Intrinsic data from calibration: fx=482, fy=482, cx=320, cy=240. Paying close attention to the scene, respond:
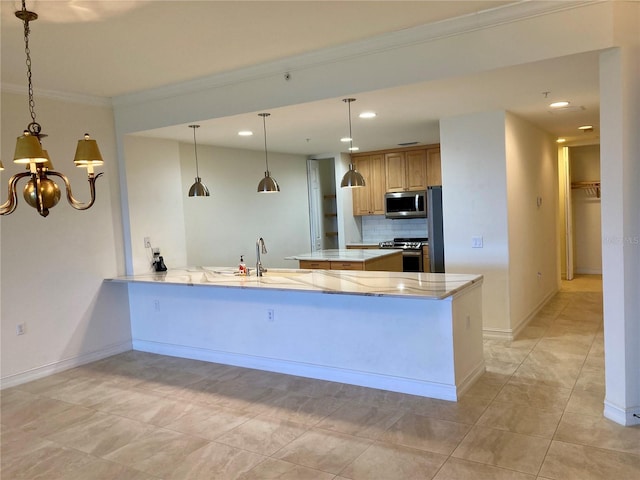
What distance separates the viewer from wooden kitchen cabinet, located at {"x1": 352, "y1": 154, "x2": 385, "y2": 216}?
25.5 ft

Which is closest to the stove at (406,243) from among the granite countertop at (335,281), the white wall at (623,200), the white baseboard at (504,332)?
the white baseboard at (504,332)

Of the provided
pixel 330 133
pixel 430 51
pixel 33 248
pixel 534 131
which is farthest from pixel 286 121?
pixel 534 131

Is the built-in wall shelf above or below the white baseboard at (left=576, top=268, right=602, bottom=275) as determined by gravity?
above

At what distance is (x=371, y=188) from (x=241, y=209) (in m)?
2.28

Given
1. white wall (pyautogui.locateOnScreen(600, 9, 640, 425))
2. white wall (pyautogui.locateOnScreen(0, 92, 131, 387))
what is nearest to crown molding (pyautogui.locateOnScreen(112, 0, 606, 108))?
white wall (pyautogui.locateOnScreen(600, 9, 640, 425))

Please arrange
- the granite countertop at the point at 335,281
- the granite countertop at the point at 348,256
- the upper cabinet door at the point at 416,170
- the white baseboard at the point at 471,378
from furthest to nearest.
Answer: the upper cabinet door at the point at 416,170
the granite countertop at the point at 348,256
the white baseboard at the point at 471,378
the granite countertop at the point at 335,281

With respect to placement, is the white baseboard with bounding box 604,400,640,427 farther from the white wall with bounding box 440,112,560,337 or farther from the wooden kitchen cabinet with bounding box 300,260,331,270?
the wooden kitchen cabinet with bounding box 300,260,331,270

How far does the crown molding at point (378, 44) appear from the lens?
302 cm

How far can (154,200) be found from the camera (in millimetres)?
5434

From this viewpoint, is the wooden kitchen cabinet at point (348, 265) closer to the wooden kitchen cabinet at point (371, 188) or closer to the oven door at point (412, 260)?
the oven door at point (412, 260)

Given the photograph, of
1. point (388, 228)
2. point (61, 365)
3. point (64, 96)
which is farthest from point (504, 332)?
point (64, 96)

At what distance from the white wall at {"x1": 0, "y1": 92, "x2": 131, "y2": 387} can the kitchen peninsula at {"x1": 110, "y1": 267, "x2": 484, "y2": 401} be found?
42cm

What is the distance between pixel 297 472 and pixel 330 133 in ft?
13.2

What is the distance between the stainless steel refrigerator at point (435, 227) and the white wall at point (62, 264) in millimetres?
3605
